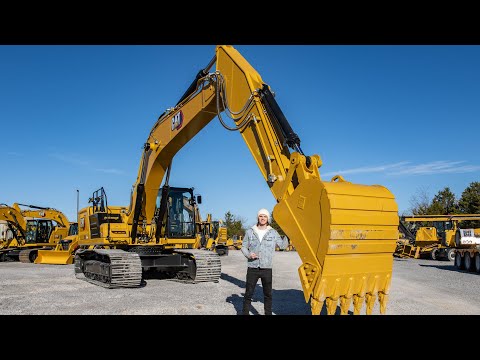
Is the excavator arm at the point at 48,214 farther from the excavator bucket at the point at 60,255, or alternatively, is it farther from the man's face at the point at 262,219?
the man's face at the point at 262,219

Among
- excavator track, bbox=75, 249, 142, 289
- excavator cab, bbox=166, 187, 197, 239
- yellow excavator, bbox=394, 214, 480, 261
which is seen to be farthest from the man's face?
yellow excavator, bbox=394, 214, 480, 261

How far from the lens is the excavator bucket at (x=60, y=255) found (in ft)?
67.9

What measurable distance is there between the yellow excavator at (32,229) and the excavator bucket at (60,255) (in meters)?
1.66

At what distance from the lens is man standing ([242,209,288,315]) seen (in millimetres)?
6617

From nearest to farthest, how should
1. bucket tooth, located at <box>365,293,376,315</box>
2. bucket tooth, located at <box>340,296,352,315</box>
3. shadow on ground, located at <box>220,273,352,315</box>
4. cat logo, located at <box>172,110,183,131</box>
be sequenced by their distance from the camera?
1. bucket tooth, located at <box>340,296,352,315</box>
2. bucket tooth, located at <box>365,293,376,315</box>
3. shadow on ground, located at <box>220,273,352,315</box>
4. cat logo, located at <box>172,110,183,131</box>

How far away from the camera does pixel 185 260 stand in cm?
1254

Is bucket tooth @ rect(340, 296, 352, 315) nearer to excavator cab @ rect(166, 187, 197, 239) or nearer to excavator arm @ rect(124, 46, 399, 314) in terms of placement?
excavator arm @ rect(124, 46, 399, 314)

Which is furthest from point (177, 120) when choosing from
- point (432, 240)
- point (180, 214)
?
point (432, 240)

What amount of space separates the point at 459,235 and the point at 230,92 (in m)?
17.9

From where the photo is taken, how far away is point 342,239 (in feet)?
18.7

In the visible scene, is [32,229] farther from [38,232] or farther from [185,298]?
[185,298]

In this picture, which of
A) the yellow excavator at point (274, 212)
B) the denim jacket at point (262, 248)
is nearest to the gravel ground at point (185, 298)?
the yellow excavator at point (274, 212)

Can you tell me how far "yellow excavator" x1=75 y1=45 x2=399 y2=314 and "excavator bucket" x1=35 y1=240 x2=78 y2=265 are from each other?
7834 mm
